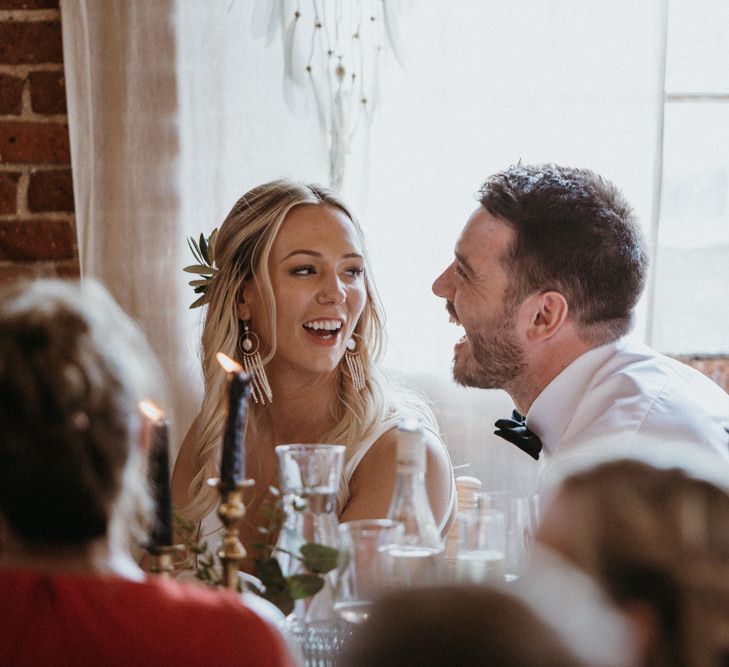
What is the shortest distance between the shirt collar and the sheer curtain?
16.7 inches

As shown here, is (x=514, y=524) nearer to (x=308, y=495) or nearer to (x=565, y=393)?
(x=308, y=495)

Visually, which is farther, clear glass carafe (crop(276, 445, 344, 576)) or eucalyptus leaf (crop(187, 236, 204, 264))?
eucalyptus leaf (crop(187, 236, 204, 264))

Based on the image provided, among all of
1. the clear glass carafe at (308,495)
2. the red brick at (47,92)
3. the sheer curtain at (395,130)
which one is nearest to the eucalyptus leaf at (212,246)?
the sheer curtain at (395,130)

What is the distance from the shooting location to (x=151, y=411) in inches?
36.4

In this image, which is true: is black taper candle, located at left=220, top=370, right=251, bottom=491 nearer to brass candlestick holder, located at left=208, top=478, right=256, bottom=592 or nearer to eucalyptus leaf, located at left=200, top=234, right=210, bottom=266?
brass candlestick holder, located at left=208, top=478, right=256, bottom=592

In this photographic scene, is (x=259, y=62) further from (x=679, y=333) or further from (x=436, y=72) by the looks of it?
(x=679, y=333)

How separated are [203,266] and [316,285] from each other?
26 cm

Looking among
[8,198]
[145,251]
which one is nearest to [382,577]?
[145,251]

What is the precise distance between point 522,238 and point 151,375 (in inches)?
48.1

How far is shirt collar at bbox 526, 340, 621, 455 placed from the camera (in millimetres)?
1918

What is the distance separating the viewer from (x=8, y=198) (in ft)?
7.96

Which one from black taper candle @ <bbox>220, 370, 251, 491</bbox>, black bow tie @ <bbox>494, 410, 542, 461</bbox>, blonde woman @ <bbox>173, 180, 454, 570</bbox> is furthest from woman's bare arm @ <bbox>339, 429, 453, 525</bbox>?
black taper candle @ <bbox>220, 370, 251, 491</bbox>

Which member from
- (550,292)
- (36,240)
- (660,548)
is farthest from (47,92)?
(660,548)

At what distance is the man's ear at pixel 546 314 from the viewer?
1955 millimetres
